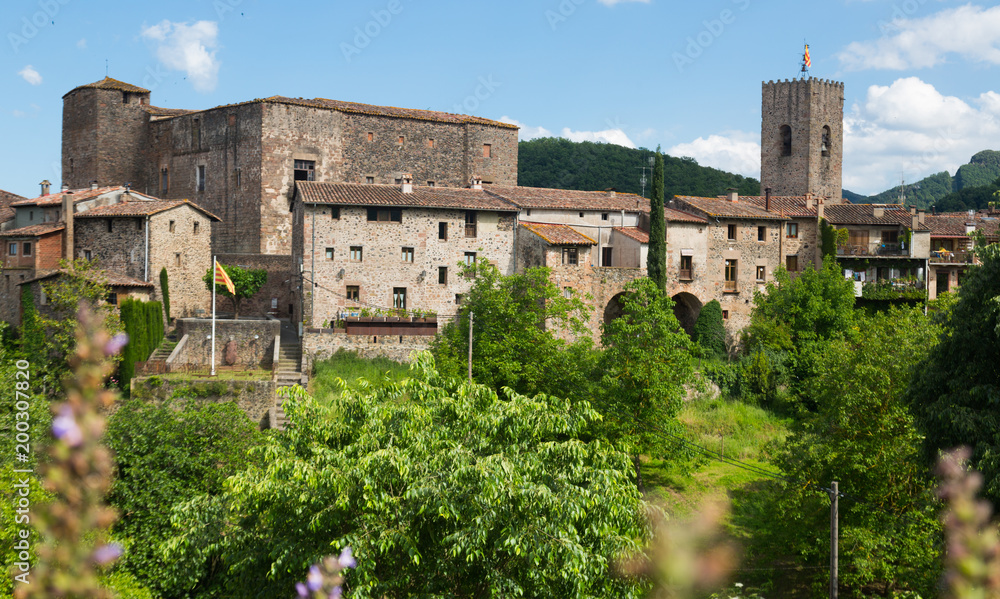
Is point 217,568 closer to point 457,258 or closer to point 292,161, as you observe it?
point 457,258

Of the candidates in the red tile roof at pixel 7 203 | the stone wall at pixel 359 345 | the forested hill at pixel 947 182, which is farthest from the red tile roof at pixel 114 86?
the forested hill at pixel 947 182

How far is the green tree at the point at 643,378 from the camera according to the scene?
27.8 m

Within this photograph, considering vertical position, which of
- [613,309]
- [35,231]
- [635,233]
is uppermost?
[635,233]

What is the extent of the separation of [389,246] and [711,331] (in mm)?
16866

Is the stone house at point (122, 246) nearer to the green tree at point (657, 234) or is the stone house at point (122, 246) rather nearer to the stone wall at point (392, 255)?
the stone wall at point (392, 255)

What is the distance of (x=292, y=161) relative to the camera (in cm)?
4928

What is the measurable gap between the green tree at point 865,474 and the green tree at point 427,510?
369 inches

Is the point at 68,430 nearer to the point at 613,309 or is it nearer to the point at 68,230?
the point at 613,309

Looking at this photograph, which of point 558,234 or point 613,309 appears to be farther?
point 613,309

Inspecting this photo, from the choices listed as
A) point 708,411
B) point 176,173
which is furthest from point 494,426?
point 176,173

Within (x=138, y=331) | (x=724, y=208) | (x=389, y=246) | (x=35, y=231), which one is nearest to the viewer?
(x=138, y=331)

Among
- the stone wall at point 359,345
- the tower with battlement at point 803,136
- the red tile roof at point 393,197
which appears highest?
the tower with battlement at point 803,136

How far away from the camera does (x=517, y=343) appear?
3081 cm

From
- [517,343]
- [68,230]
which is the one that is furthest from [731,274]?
[68,230]
